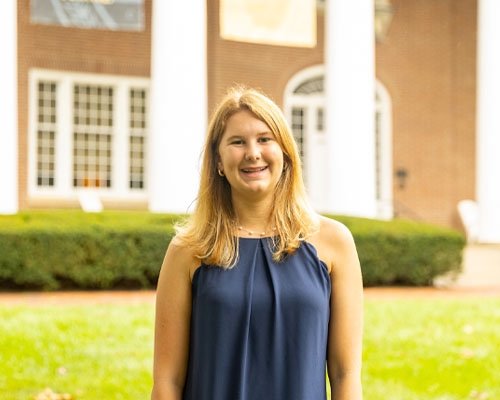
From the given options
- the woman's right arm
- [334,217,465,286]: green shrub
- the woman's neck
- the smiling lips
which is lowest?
[334,217,465,286]: green shrub

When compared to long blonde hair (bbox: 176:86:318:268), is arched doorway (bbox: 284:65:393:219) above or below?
above

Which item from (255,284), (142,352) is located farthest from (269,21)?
(255,284)

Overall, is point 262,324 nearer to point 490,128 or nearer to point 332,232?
point 332,232

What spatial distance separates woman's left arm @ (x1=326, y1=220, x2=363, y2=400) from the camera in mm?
2447

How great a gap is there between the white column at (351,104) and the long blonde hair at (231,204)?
42.6ft

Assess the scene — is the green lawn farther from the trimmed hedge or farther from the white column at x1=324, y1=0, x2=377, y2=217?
the white column at x1=324, y1=0, x2=377, y2=217

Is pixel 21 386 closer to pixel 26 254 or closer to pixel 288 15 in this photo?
pixel 26 254

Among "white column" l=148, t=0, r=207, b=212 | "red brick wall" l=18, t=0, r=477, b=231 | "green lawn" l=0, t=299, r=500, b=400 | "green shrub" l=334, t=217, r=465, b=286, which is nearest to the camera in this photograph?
"green lawn" l=0, t=299, r=500, b=400

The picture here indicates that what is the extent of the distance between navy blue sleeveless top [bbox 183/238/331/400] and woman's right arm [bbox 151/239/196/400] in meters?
0.06

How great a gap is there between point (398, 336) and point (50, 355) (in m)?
3.02

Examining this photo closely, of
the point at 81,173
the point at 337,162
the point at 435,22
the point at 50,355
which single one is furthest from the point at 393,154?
the point at 50,355

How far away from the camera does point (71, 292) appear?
11078 mm

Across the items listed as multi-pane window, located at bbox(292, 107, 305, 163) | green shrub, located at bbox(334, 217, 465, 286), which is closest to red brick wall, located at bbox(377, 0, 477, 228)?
multi-pane window, located at bbox(292, 107, 305, 163)

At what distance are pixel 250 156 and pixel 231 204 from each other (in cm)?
20
